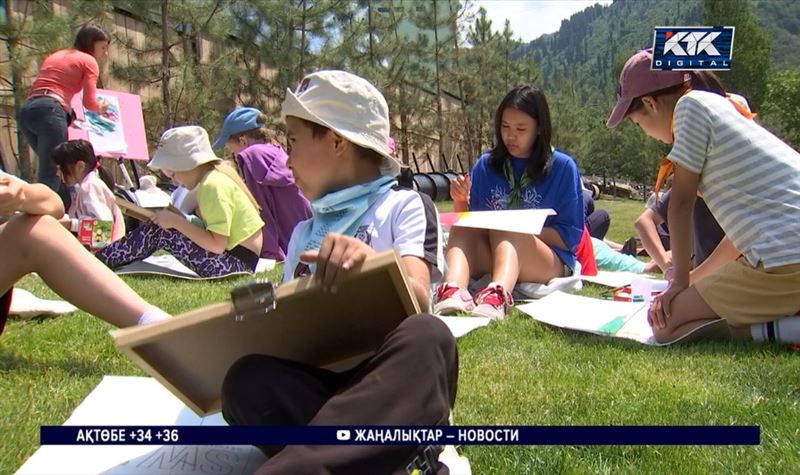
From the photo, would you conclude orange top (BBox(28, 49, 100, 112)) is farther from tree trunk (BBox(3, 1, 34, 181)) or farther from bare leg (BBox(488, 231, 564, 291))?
bare leg (BBox(488, 231, 564, 291))

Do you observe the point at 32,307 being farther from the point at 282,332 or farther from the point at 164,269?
the point at 282,332

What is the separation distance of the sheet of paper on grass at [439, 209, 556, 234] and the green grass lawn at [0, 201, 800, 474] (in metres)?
0.64

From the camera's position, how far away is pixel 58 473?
131 cm

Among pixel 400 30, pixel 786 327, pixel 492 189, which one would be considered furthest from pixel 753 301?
pixel 400 30

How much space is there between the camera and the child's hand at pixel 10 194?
5.86 feet

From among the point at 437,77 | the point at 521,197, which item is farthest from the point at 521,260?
the point at 437,77

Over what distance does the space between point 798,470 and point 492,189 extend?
8.41 feet

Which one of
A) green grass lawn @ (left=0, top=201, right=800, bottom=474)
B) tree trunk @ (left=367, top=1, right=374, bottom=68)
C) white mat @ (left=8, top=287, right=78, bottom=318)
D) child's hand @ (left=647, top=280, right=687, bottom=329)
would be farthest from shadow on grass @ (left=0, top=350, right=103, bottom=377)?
tree trunk @ (left=367, top=1, right=374, bottom=68)

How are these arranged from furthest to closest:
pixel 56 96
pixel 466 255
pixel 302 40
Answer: pixel 302 40 → pixel 56 96 → pixel 466 255

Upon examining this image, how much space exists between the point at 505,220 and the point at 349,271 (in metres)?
2.22

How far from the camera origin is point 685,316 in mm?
2430

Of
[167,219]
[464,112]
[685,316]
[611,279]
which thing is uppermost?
[167,219]

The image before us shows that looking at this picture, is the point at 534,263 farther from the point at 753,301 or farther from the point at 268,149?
the point at 268,149

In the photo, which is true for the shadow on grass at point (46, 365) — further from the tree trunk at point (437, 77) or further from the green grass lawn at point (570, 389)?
the tree trunk at point (437, 77)
